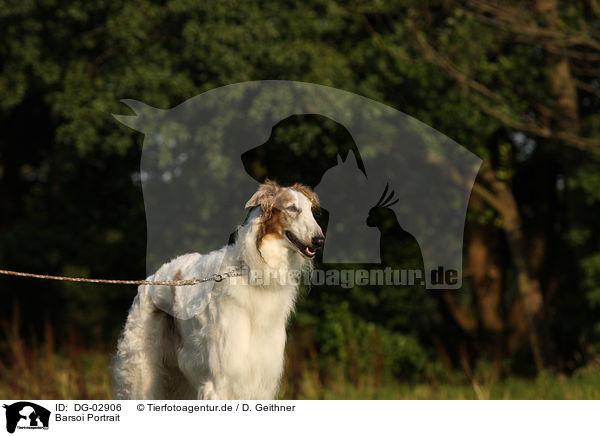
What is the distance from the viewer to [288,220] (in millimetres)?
4855

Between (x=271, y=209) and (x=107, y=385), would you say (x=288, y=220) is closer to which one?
(x=271, y=209)

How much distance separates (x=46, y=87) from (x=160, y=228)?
453cm

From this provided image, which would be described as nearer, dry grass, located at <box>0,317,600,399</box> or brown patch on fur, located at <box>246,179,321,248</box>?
brown patch on fur, located at <box>246,179,321,248</box>

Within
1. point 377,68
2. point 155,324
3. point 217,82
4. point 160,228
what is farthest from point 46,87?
point 155,324

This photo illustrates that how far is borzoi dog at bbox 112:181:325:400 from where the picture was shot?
4.86m

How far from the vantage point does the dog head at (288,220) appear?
4801mm

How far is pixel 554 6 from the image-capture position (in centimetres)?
1277
